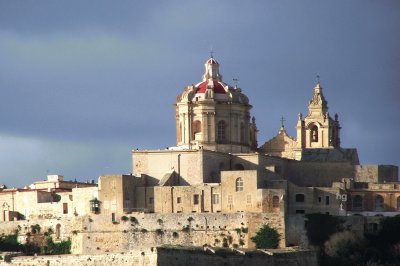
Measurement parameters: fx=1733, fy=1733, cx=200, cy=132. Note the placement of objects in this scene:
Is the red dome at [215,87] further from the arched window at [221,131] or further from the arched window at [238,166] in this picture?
the arched window at [238,166]

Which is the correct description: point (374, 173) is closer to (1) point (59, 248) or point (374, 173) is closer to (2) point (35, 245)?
(1) point (59, 248)

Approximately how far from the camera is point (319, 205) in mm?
82250

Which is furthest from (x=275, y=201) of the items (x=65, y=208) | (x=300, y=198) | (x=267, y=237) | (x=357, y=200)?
(x=65, y=208)

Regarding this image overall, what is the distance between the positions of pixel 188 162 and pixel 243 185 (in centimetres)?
400

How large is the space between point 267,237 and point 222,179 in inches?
141

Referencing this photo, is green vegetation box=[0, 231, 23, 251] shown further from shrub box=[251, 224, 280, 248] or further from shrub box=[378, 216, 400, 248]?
shrub box=[378, 216, 400, 248]

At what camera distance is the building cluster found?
269 feet

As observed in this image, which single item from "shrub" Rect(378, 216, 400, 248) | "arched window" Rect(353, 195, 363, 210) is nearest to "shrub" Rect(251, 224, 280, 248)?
"shrub" Rect(378, 216, 400, 248)

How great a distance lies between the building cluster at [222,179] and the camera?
81.9m

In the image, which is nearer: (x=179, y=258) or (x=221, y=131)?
(x=179, y=258)

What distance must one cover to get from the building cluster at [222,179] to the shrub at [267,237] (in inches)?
35.1

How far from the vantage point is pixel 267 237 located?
263 ft

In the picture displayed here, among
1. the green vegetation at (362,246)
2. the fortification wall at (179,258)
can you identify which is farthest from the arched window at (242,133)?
the fortification wall at (179,258)

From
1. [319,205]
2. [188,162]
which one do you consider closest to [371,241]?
[319,205]
